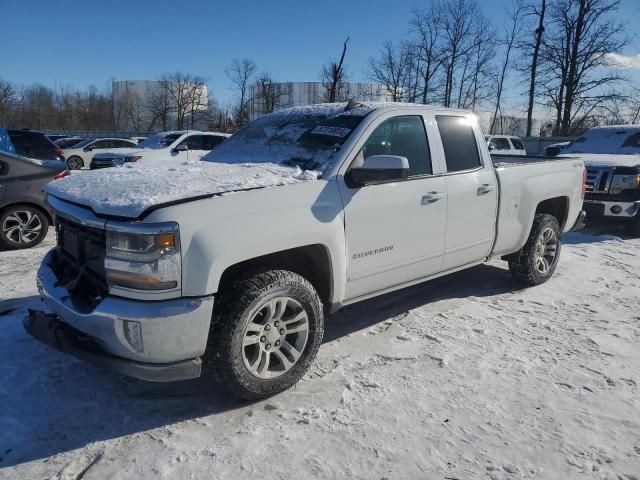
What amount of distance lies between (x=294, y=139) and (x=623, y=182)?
22.2 ft

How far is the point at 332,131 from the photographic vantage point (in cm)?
373

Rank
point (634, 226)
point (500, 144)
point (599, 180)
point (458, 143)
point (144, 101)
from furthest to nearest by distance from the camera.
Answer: point (144, 101) < point (500, 144) < point (634, 226) < point (599, 180) < point (458, 143)

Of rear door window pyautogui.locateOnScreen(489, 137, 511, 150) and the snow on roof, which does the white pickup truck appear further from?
rear door window pyautogui.locateOnScreen(489, 137, 511, 150)

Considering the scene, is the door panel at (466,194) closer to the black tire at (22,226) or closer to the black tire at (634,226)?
the black tire at (634,226)

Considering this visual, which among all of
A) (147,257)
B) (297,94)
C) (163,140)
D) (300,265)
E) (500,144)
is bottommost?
(300,265)

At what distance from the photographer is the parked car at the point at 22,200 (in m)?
6.74

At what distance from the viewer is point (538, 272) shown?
5.43 meters

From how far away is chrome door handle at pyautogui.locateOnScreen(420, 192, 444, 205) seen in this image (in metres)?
3.82

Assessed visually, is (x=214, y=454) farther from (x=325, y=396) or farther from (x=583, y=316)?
(x=583, y=316)

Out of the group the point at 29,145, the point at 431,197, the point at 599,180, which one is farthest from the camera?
the point at 599,180

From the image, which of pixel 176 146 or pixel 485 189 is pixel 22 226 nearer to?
pixel 485 189

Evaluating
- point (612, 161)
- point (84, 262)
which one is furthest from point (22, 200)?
point (612, 161)

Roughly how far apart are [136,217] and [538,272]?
4485 millimetres

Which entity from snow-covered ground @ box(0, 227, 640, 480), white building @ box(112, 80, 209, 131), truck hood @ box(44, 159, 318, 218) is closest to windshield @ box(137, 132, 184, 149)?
snow-covered ground @ box(0, 227, 640, 480)
